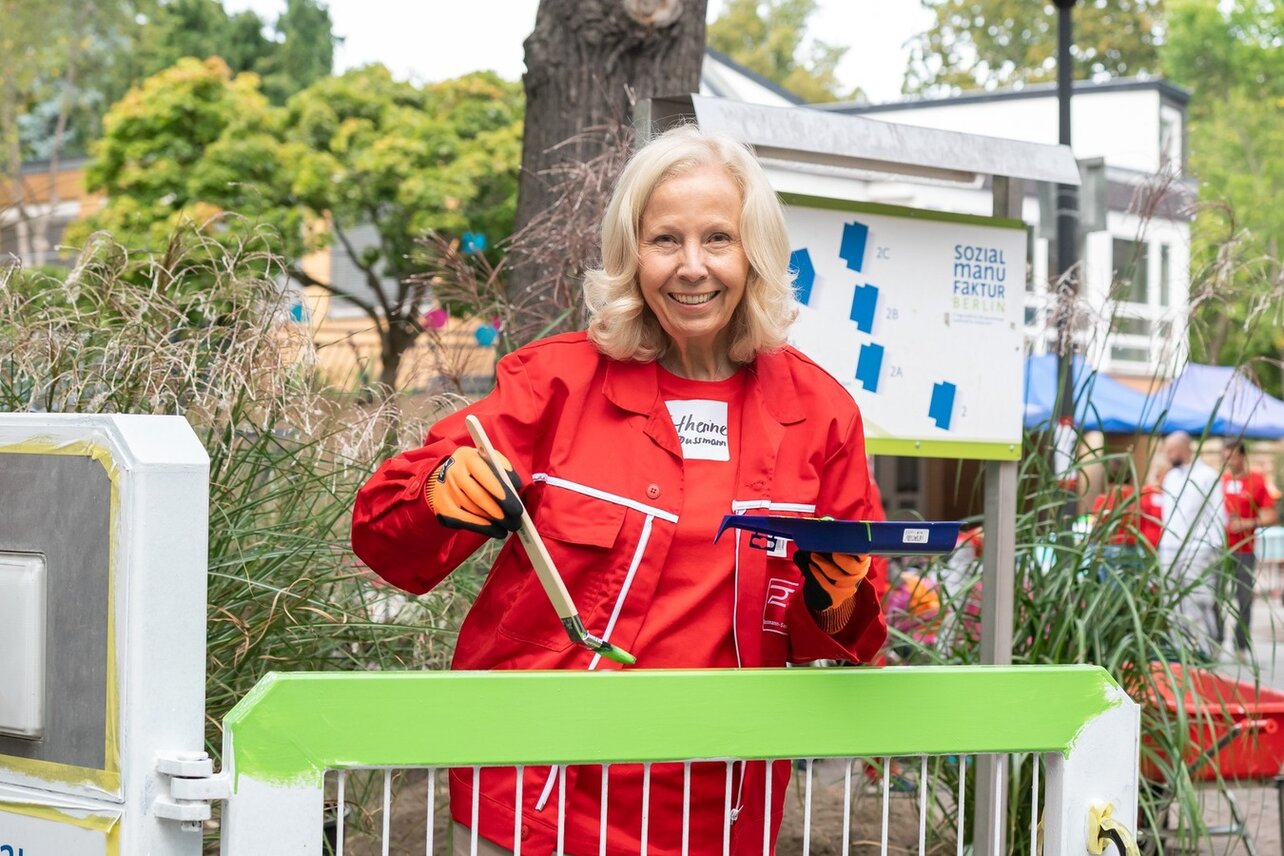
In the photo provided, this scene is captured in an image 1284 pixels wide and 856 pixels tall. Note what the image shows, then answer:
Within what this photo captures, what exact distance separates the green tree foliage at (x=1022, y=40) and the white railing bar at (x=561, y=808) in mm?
46181

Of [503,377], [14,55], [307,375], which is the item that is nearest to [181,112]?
[14,55]

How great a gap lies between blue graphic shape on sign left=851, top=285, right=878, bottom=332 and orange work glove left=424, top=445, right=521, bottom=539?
2018mm

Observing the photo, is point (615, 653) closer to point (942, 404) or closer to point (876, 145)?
point (876, 145)

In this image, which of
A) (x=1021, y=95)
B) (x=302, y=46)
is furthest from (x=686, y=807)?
(x=302, y=46)

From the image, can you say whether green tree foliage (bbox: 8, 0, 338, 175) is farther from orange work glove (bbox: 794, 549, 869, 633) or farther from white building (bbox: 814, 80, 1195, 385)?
orange work glove (bbox: 794, 549, 869, 633)

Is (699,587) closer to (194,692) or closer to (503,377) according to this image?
(503,377)

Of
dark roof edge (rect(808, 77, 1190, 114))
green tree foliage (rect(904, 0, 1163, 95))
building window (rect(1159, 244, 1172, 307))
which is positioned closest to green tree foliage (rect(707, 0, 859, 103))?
green tree foliage (rect(904, 0, 1163, 95))

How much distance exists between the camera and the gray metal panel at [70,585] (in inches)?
64.4

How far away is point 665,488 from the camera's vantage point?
2.27m

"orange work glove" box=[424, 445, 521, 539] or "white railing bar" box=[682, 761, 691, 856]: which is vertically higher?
"orange work glove" box=[424, 445, 521, 539]

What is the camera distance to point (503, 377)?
2.31 metres

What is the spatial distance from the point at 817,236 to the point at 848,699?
2.05 m

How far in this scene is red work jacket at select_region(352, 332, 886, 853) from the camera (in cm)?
221

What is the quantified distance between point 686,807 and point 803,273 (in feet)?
6.80
